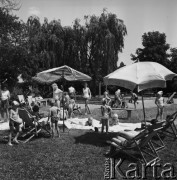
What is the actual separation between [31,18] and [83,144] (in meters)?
26.9

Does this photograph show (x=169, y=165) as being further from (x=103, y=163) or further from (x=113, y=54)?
(x=113, y=54)

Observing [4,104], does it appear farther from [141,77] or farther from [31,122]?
[141,77]

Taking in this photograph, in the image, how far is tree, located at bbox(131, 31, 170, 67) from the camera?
2042 inches

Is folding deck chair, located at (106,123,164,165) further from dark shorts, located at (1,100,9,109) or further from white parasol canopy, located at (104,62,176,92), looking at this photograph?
dark shorts, located at (1,100,9,109)

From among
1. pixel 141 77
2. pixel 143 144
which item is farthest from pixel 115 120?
pixel 143 144

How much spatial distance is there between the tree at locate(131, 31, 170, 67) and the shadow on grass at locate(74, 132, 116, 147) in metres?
43.5

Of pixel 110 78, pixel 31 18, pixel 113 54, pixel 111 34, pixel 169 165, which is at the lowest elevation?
pixel 169 165

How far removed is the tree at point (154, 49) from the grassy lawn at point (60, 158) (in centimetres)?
4490

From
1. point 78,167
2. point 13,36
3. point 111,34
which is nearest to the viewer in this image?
point 78,167

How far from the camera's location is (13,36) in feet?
115

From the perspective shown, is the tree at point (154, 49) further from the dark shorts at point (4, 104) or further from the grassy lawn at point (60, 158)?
the grassy lawn at point (60, 158)

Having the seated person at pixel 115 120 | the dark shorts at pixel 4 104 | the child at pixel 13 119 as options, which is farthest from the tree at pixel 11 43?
the child at pixel 13 119

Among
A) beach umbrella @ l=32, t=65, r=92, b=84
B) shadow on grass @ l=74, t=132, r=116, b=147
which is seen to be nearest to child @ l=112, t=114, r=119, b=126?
beach umbrella @ l=32, t=65, r=92, b=84

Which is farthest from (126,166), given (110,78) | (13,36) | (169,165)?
(13,36)
